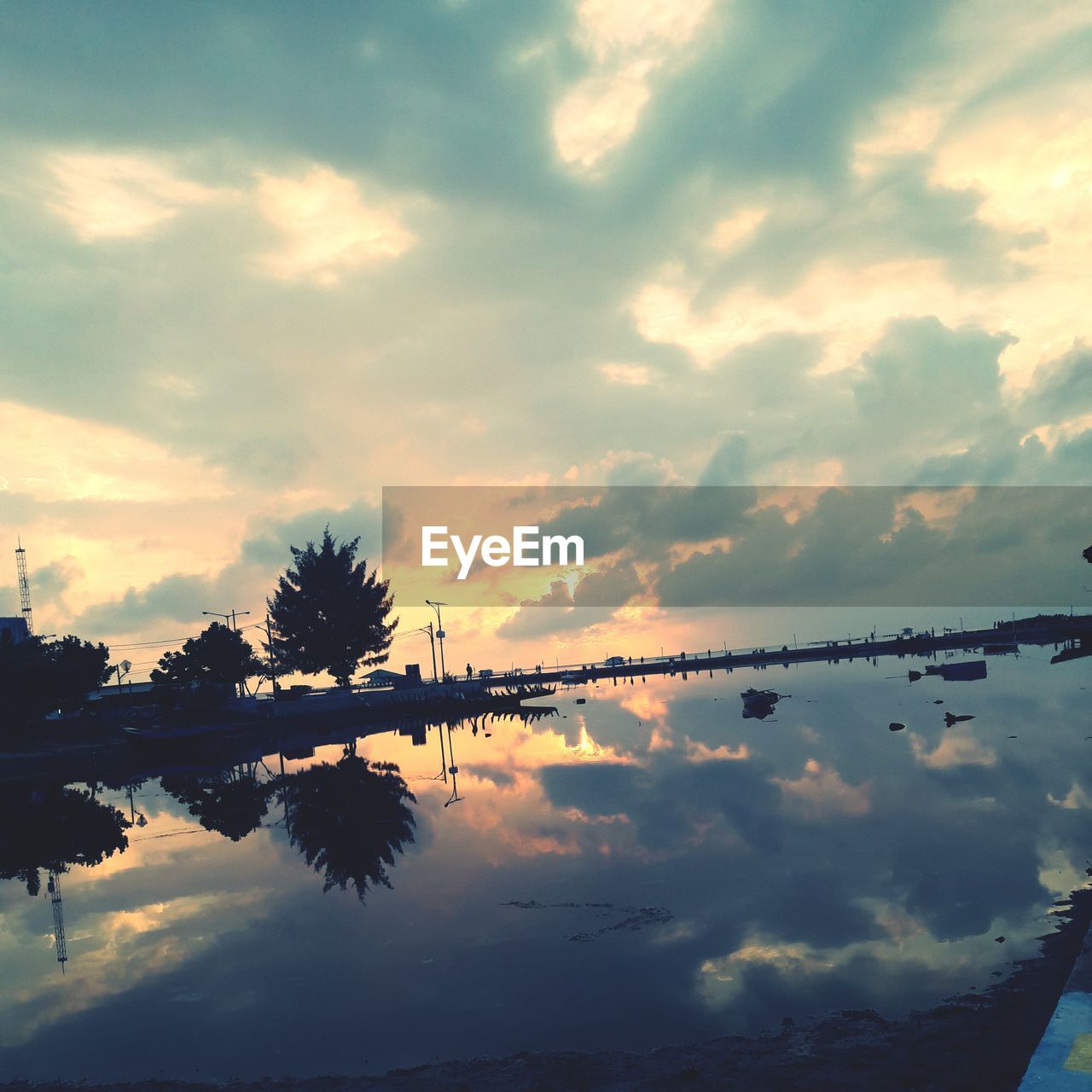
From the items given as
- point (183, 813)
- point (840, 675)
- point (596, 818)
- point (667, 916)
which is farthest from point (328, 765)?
point (840, 675)

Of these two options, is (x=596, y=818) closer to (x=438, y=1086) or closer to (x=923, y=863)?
(x=923, y=863)

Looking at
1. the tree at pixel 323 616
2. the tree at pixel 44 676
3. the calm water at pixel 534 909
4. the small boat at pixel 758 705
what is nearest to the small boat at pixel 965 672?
the small boat at pixel 758 705

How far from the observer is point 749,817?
4369 centimetres

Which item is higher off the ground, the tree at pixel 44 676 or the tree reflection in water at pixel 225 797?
the tree at pixel 44 676

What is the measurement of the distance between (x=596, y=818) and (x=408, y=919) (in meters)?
17.2

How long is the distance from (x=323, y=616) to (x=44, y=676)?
3749 cm

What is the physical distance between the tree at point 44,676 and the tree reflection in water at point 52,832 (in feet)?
73.4

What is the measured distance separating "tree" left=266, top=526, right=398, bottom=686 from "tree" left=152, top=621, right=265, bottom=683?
6.04 metres

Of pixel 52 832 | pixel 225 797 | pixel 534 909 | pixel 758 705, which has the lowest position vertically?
pixel 758 705

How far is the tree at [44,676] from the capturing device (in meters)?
87.1

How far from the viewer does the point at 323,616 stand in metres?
119

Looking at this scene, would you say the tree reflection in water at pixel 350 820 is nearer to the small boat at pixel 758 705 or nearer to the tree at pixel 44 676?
the tree at pixel 44 676

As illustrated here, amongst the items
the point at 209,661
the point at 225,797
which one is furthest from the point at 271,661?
the point at 225,797

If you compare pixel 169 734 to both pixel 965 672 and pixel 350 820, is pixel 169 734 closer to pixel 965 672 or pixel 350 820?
pixel 350 820
